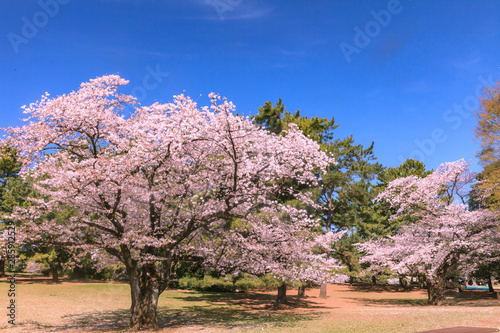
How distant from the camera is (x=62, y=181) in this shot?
1342 centimetres

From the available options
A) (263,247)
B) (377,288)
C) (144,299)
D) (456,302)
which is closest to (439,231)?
(456,302)

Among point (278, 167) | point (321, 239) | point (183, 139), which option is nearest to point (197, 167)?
point (183, 139)

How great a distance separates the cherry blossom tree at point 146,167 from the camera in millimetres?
13383

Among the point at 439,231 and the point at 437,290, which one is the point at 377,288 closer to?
the point at 437,290

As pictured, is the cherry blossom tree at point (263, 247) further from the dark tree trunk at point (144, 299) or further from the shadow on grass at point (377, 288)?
the shadow on grass at point (377, 288)

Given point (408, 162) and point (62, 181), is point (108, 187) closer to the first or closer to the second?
point (62, 181)

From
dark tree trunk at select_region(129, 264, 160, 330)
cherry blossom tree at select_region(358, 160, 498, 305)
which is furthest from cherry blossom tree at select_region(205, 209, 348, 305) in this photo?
cherry blossom tree at select_region(358, 160, 498, 305)

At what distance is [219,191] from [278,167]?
113 inches

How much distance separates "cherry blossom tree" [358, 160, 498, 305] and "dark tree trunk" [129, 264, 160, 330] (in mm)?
20076

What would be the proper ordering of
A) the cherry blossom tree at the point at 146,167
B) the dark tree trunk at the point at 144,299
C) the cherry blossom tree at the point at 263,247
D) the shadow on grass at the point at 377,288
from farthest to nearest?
the shadow on grass at the point at 377,288
the cherry blossom tree at the point at 263,247
the dark tree trunk at the point at 144,299
the cherry blossom tree at the point at 146,167

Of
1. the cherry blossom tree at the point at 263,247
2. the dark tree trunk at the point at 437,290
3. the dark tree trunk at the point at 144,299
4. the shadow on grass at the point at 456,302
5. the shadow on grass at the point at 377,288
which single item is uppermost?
the cherry blossom tree at the point at 263,247

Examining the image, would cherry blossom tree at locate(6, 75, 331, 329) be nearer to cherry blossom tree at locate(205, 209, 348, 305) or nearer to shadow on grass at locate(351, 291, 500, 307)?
cherry blossom tree at locate(205, 209, 348, 305)

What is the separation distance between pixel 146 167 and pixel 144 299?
577 cm

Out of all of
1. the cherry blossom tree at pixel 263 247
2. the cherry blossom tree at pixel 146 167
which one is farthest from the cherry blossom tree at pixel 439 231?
the cherry blossom tree at pixel 146 167
